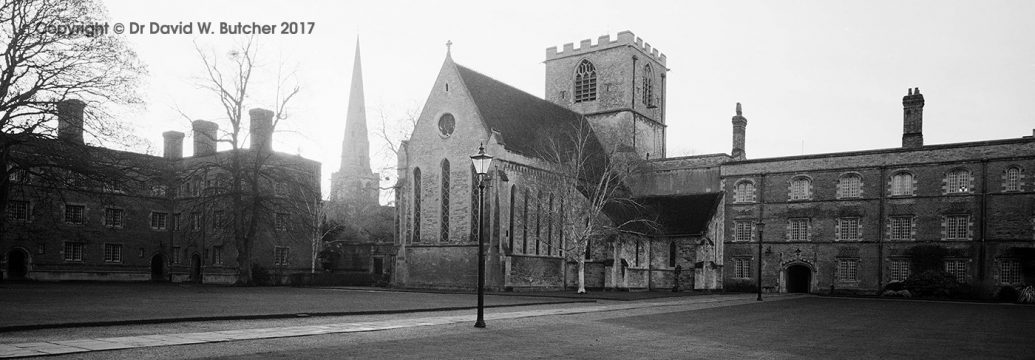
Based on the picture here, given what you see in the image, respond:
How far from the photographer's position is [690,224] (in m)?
50.3

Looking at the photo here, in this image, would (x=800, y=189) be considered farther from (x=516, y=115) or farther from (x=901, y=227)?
(x=516, y=115)

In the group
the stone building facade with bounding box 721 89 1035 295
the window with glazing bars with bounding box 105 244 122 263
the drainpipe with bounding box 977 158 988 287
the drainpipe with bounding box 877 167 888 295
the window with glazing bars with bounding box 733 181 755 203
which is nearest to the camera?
the stone building facade with bounding box 721 89 1035 295

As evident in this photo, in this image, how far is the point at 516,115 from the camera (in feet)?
159

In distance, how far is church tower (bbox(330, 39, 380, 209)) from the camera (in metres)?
87.0

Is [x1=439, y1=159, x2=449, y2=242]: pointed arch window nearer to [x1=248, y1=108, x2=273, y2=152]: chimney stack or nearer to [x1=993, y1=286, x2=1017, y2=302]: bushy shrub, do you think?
[x1=248, y1=108, x2=273, y2=152]: chimney stack

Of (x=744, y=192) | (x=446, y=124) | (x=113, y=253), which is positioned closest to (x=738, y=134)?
(x=744, y=192)

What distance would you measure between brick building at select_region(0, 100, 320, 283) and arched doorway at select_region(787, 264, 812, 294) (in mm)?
31205

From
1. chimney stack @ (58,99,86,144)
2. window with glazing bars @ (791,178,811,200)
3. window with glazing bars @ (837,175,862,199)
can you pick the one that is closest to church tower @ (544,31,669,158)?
window with glazing bars @ (791,178,811,200)

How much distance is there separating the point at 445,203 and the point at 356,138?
4667cm

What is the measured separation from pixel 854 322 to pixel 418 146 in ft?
94.9

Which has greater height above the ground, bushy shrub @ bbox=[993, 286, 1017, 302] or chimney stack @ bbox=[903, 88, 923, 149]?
chimney stack @ bbox=[903, 88, 923, 149]

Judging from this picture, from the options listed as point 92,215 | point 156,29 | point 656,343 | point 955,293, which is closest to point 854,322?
point 656,343

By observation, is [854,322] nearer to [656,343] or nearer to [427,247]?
[656,343]

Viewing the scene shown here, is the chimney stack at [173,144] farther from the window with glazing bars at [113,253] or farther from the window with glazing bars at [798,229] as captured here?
the window with glazing bars at [798,229]
